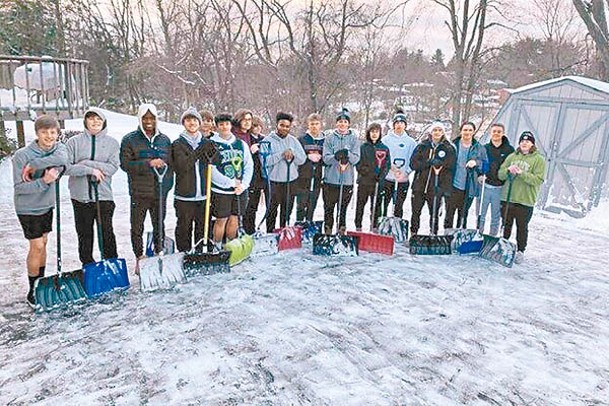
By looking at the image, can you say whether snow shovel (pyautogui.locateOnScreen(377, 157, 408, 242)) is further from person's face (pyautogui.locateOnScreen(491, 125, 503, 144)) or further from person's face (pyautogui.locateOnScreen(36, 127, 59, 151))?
person's face (pyautogui.locateOnScreen(36, 127, 59, 151))

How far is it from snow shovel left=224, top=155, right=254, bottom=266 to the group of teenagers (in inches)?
0.9

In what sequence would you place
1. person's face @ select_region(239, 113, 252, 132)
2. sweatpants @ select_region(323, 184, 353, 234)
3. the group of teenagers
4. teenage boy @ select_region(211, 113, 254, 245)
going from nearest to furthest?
the group of teenagers
teenage boy @ select_region(211, 113, 254, 245)
person's face @ select_region(239, 113, 252, 132)
sweatpants @ select_region(323, 184, 353, 234)

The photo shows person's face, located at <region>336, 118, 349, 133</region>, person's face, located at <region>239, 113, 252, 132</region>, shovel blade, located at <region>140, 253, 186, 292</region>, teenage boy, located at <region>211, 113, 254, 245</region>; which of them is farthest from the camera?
person's face, located at <region>336, 118, 349, 133</region>

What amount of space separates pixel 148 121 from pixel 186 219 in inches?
40.6

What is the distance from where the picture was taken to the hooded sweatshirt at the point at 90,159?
13.4 feet

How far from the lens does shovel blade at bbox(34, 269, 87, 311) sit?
3.87m

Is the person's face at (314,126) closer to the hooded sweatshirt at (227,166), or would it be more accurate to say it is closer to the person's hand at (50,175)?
the hooded sweatshirt at (227,166)

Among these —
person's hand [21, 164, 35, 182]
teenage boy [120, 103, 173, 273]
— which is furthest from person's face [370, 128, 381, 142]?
person's hand [21, 164, 35, 182]

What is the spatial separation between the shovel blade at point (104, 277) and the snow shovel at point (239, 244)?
3.40 ft

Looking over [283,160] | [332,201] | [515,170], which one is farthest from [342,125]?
[515,170]

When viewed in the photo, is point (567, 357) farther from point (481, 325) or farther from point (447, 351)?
point (447, 351)

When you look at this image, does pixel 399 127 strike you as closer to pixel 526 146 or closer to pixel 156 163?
pixel 526 146

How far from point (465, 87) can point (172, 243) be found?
16.4 metres

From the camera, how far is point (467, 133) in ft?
18.7
